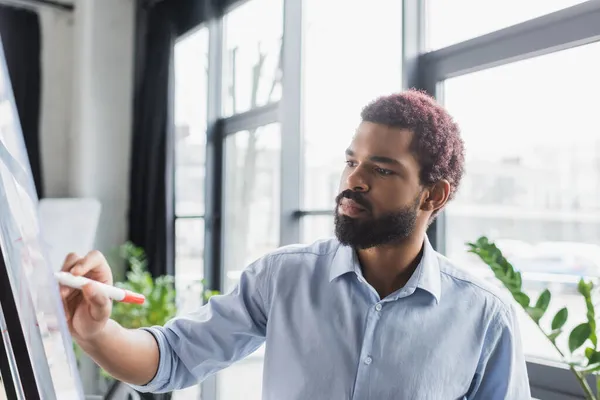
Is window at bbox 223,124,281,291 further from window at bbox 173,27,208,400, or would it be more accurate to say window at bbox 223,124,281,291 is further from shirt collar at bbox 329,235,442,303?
shirt collar at bbox 329,235,442,303

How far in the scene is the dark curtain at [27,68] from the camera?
10.9ft

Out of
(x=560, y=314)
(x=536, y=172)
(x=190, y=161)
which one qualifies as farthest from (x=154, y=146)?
(x=560, y=314)

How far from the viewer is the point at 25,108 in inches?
133

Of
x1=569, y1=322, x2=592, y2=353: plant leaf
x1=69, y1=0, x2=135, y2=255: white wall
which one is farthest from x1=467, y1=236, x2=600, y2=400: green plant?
x1=69, y1=0, x2=135, y2=255: white wall

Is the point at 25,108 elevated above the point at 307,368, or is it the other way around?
the point at 25,108

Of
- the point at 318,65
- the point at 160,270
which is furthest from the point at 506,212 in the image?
the point at 160,270

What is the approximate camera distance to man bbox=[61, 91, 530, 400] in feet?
3.20

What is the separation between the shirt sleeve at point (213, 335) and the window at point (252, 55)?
5.03ft

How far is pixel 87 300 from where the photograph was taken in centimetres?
78

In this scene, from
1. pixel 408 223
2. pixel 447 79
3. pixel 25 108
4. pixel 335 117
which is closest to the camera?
pixel 408 223

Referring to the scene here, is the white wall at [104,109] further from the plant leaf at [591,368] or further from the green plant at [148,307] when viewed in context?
the plant leaf at [591,368]

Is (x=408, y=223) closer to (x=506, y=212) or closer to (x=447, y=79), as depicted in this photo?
(x=506, y=212)

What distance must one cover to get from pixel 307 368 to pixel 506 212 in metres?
0.82

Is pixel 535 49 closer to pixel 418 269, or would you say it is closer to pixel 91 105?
pixel 418 269
